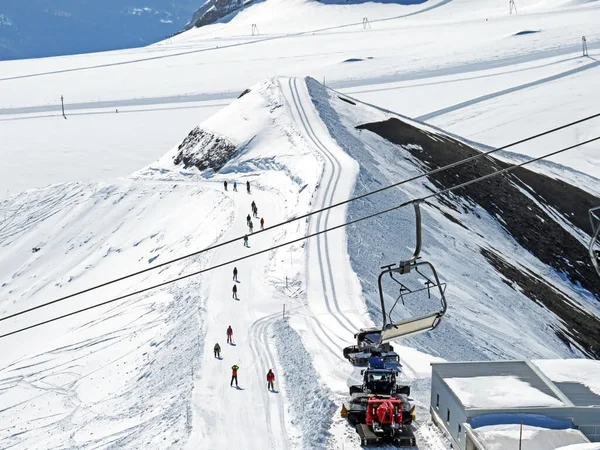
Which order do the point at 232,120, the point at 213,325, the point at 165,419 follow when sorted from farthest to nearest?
1. the point at 232,120
2. the point at 213,325
3. the point at 165,419

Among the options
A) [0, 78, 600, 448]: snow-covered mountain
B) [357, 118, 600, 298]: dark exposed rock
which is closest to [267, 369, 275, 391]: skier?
[0, 78, 600, 448]: snow-covered mountain

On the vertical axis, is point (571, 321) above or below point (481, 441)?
below

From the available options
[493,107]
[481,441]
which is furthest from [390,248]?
[493,107]

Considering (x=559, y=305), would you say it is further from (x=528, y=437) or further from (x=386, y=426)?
(x=528, y=437)

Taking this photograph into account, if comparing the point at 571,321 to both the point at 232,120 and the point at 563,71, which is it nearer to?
the point at 232,120

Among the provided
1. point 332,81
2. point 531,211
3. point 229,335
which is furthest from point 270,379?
point 332,81

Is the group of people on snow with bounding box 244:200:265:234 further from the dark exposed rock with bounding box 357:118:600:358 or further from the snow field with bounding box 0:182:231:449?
the dark exposed rock with bounding box 357:118:600:358

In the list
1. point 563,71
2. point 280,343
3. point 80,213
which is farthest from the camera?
point 563,71

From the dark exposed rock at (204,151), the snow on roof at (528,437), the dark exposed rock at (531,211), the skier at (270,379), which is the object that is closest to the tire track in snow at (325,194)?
the skier at (270,379)
